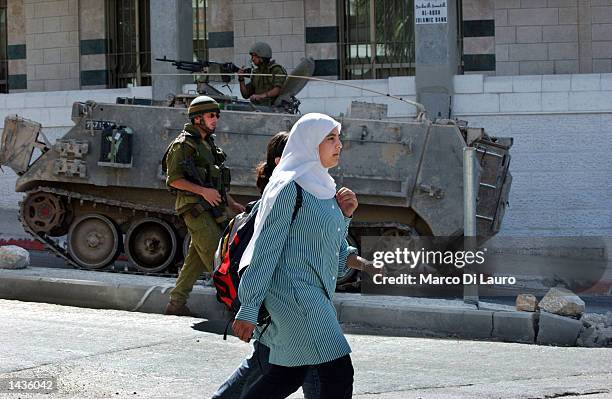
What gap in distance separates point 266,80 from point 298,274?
8590mm

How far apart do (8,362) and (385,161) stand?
5366 millimetres

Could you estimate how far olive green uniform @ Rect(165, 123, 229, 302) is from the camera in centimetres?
884

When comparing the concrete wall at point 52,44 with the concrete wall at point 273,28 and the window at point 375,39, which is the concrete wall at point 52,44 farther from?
the window at point 375,39

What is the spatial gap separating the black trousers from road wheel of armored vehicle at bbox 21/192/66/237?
27.1ft

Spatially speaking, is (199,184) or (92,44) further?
(92,44)

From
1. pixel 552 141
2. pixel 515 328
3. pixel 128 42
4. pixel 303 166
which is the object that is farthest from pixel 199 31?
pixel 303 166

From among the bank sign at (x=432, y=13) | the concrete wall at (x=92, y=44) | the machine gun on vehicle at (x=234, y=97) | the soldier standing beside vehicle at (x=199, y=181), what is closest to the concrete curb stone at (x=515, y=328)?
the soldier standing beside vehicle at (x=199, y=181)

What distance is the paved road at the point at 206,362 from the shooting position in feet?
22.3

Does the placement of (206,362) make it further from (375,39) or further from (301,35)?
(375,39)

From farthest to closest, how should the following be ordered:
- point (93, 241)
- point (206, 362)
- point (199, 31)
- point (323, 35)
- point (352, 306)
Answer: point (199, 31), point (323, 35), point (93, 241), point (352, 306), point (206, 362)

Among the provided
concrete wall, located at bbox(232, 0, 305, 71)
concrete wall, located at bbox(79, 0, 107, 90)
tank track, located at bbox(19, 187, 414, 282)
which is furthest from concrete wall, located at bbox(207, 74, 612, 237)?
concrete wall, located at bbox(79, 0, 107, 90)

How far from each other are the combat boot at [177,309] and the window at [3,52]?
11.4 meters

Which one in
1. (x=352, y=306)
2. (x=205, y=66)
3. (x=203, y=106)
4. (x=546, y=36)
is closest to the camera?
(x=203, y=106)

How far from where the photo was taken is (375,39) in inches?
706
